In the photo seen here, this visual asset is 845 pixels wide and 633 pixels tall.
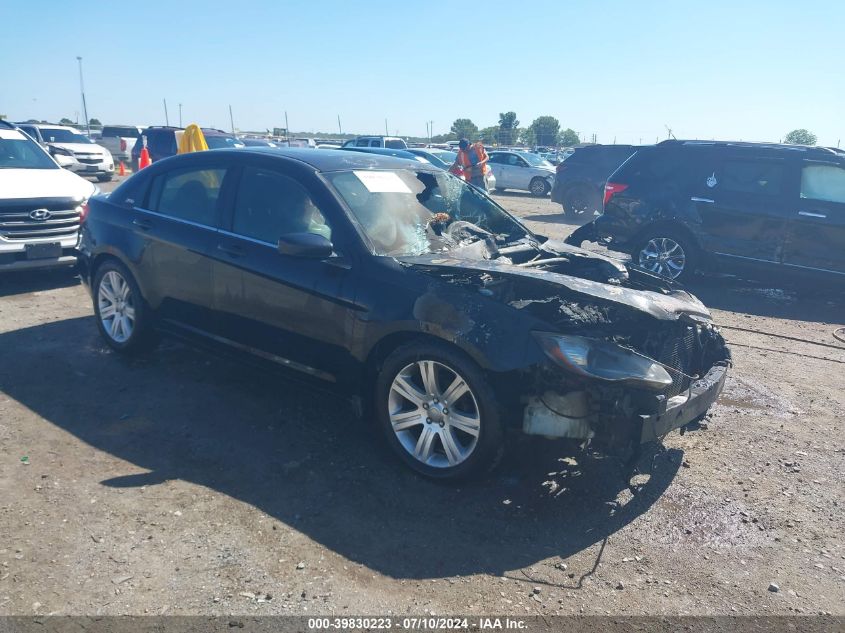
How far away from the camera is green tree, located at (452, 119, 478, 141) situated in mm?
59597

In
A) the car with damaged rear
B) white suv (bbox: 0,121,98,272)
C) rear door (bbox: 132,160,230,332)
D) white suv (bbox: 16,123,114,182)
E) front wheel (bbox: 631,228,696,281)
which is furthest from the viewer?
white suv (bbox: 16,123,114,182)

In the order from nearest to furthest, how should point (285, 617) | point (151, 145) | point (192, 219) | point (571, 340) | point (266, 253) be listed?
1. point (285, 617)
2. point (571, 340)
3. point (266, 253)
4. point (192, 219)
5. point (151, 145)

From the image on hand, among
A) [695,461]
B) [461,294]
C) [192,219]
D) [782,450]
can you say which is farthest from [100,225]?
[782,450]

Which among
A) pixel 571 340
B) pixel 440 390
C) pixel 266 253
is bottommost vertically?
pixel 440 390

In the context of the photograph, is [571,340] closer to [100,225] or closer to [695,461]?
[695,461]

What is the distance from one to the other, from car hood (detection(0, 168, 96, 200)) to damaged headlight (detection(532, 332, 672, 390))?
6632 millimetres

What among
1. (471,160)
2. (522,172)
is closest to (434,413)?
(471,160)

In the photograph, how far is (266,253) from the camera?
14.2ft

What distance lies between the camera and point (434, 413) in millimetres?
3711

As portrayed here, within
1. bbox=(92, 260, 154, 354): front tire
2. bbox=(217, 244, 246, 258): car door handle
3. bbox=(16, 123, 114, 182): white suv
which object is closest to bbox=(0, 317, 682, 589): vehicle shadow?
bbox=(92, 260, 154, 354): front tire

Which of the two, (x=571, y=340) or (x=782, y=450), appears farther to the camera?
(x=782, y=450)

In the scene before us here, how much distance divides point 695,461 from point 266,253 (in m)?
2.99

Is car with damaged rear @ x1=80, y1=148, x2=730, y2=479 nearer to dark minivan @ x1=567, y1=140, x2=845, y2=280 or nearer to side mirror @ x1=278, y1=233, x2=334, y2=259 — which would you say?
side mirror @ x1=278, y1=233, x2=334, y2=259

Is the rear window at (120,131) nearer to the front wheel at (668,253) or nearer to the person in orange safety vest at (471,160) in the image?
the person in orange safety vest at (471,160)
